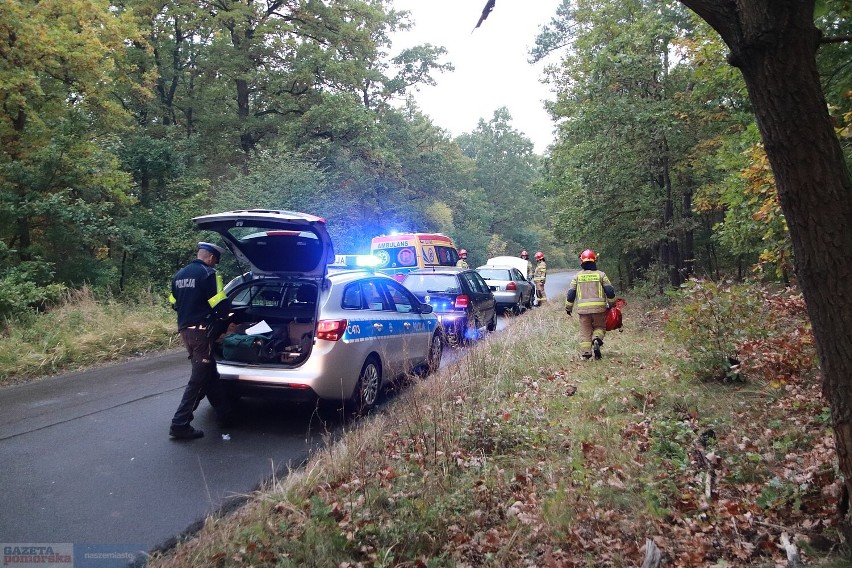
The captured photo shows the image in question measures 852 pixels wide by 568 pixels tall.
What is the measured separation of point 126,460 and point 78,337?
6.21m

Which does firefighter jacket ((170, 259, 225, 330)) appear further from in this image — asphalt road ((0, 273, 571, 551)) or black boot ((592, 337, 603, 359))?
black boot ((592, 337, 603, 359))

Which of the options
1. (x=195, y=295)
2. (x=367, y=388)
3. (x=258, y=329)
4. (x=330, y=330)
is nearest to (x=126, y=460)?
(x=195, y=295)

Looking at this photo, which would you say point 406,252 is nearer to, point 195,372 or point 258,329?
point 258,329

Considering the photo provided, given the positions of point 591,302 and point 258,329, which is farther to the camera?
point 591,302

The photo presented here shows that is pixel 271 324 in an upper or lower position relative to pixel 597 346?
upper

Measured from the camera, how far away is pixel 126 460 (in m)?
5.06

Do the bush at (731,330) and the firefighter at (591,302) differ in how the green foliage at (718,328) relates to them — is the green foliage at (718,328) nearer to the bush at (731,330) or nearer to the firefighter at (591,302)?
the bush at (731,330)

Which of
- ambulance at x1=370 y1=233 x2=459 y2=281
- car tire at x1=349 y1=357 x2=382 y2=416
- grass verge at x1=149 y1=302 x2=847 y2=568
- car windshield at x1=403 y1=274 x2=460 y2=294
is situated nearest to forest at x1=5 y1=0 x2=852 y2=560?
grass verge at x1=149 y1=302 x2=847 y2=568

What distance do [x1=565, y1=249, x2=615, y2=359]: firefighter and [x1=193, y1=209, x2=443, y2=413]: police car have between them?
8.52 ft

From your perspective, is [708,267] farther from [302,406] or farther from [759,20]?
[759,20]

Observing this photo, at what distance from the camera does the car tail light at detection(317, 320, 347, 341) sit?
19.5 feet

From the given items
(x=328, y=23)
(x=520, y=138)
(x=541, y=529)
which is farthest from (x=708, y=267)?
(x=520, y=138)

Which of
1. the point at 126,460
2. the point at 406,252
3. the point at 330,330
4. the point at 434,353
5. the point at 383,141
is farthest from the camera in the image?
the point at 383,141

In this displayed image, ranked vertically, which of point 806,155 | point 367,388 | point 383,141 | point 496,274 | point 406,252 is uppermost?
point 383,141
